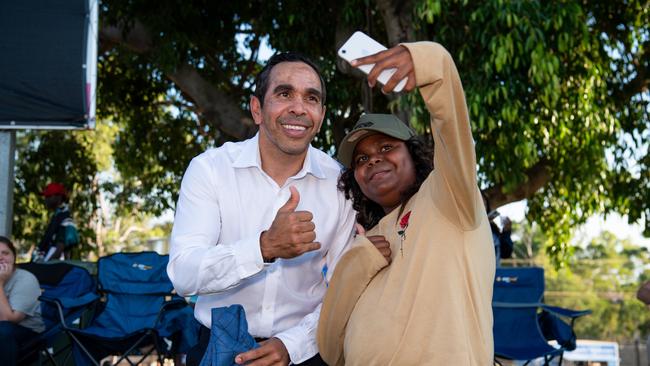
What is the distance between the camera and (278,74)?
8.98 feet

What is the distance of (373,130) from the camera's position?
104 inches

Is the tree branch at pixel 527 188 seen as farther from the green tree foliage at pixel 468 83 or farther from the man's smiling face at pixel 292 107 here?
the man's smiling face at pixel 292 107

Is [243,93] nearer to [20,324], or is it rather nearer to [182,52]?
[182,52]

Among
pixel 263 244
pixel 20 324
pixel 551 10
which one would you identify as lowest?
pixel 20 324

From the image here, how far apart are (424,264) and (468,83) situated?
18.7ft

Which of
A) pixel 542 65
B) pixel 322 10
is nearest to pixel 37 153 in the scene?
pixel 322 10

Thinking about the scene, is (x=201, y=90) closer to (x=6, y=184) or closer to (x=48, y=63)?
(x=48, y=63)

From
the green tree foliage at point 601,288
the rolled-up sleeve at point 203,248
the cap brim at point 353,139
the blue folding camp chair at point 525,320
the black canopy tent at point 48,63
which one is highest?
the black canopy tent at point 48,63

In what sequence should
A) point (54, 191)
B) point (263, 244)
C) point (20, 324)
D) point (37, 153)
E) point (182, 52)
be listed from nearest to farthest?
1. point (263, 244)
2. point (20, 324)
3. point (54, 191)
4. point (182, 52)
5. point (37, 153)

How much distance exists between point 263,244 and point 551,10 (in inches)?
231

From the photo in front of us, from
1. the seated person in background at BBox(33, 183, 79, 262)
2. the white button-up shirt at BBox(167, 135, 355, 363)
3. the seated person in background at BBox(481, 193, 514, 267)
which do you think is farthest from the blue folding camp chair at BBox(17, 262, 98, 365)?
the white button-up shirt at BBox(167, 135, 355, 363)

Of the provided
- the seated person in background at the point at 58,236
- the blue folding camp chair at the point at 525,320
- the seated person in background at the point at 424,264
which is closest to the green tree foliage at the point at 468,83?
the blue folding camp chair at the point at 525,320

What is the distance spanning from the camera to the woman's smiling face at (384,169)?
2.58 m

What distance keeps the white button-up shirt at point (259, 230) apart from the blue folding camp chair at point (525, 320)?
3.86 meters
